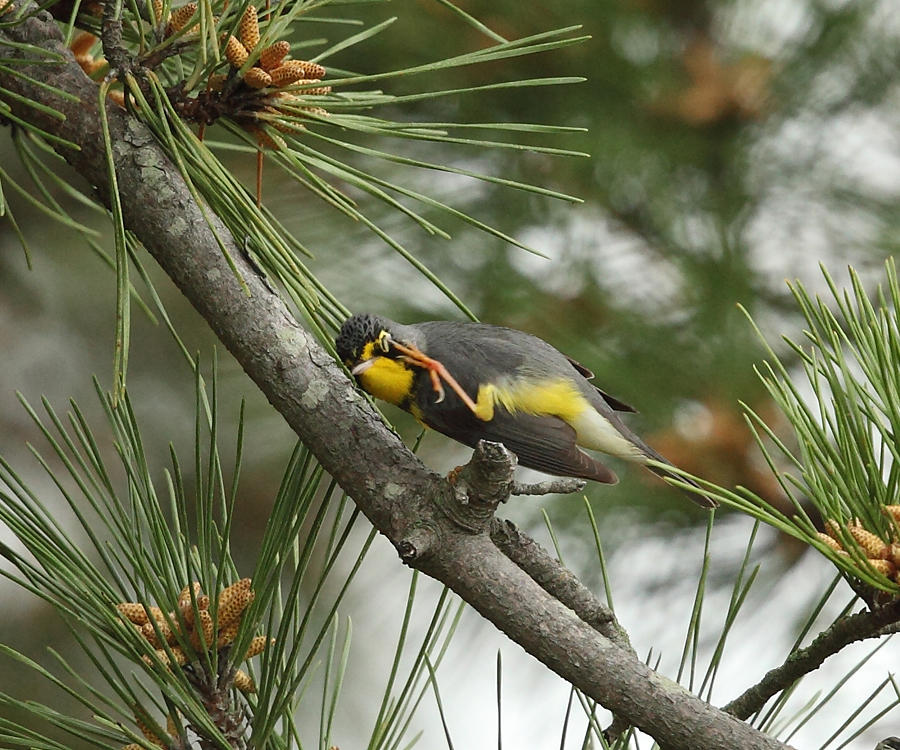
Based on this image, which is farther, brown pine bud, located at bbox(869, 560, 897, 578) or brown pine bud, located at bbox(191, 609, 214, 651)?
brown pine bud, located at bbox(191, 609, 214, 651)

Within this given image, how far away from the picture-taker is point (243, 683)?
98 cm

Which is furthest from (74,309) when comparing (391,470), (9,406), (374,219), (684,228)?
(391,470)

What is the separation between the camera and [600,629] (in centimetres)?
95

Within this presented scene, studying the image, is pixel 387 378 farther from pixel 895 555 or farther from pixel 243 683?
pixel 895 555

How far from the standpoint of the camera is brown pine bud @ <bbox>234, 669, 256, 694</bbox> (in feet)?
3.22

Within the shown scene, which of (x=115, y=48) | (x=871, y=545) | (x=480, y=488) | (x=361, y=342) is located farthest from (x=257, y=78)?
(x=871, y=545)

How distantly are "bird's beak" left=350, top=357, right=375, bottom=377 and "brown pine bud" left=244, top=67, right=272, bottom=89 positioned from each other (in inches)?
10.4

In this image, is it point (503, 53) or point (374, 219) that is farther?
Result: point (374, 219)

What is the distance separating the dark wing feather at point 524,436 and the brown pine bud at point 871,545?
0.37 metres

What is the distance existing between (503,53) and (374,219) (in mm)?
1040

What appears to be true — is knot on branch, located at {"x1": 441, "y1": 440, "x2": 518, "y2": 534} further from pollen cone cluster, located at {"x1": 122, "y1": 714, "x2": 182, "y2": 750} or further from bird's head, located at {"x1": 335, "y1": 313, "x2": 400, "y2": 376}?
pollen cone cluster, located at {"x1": 122, "y1": 714, "x2": 182, "y2": 750}

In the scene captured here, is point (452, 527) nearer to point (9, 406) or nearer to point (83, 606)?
point (83, 606)

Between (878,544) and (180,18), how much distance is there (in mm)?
696

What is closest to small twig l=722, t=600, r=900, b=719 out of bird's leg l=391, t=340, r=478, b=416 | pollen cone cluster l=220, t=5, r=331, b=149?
bird's leg l=391, t=340, r=478, b=416
